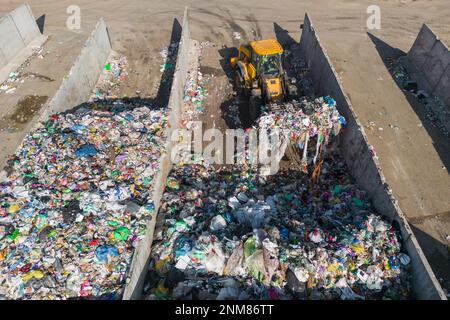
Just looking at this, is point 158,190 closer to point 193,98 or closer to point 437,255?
point 193,98

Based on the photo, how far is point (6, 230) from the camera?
22.1 feet

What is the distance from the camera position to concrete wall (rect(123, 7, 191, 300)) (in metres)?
5.98

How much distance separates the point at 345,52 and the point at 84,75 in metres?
9.97

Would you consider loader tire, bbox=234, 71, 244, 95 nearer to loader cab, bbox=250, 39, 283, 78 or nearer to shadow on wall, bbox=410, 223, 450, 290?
loader cab, bbox=250, 39, 283, 78

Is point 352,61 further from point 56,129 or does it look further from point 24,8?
point 24,8

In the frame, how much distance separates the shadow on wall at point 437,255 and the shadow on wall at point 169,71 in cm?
838

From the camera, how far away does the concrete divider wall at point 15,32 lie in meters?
12.3

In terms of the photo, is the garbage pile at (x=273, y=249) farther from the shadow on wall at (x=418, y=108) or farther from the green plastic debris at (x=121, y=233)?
the shadow on wall at (x=418, y=108)

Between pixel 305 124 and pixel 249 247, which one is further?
pixel 305 124

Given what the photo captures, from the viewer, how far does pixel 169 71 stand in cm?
1251

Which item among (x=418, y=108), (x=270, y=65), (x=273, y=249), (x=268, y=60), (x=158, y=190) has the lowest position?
(x=418, y=108)

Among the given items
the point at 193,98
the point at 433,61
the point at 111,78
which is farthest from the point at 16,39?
the point at 433,61

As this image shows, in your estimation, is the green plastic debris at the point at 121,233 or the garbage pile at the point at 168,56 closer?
the green plastic debris at the point at 121,233

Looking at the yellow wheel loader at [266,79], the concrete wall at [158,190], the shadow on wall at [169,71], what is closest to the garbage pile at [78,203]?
the concrete wall at [158,190]
